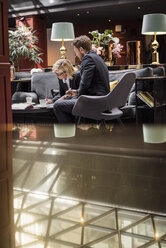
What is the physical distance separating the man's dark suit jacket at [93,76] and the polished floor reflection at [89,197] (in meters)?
1.66

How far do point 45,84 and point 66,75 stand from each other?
54.6 inches

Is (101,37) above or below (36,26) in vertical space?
below

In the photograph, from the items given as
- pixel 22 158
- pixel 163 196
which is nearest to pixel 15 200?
pixel 163 196

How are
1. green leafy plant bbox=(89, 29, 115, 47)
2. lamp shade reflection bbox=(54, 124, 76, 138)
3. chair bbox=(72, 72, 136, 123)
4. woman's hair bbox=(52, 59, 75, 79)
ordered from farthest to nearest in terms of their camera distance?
green leafy plant bbox=(89, 29, 115, 47)
woman's hair bbox=(52, 59, 75, 79)
chair bbox=(72, 72, 136, 123)
lamp shade reflection bbox=(54, 124, 76, 138)

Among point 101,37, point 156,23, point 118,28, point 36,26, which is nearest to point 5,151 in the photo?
point 101,37

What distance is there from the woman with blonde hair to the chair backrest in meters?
1.21

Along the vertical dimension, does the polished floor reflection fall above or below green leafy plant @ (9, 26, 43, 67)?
below

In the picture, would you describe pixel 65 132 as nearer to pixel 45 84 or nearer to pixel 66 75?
pixel 66 75

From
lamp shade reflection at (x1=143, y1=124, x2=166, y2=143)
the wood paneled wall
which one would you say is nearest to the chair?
lamp shade reflection at (x1=143, y1=124, x2=166, y2=143)

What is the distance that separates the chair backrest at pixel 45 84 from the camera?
5938 millimetres

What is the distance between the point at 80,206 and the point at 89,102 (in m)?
2.96

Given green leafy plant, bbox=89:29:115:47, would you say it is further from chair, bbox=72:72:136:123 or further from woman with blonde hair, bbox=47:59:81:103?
chair, bbox=72:72:136:123

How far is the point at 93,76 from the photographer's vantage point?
13.7 ft

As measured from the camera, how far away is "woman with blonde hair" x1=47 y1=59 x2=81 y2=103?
458cm
